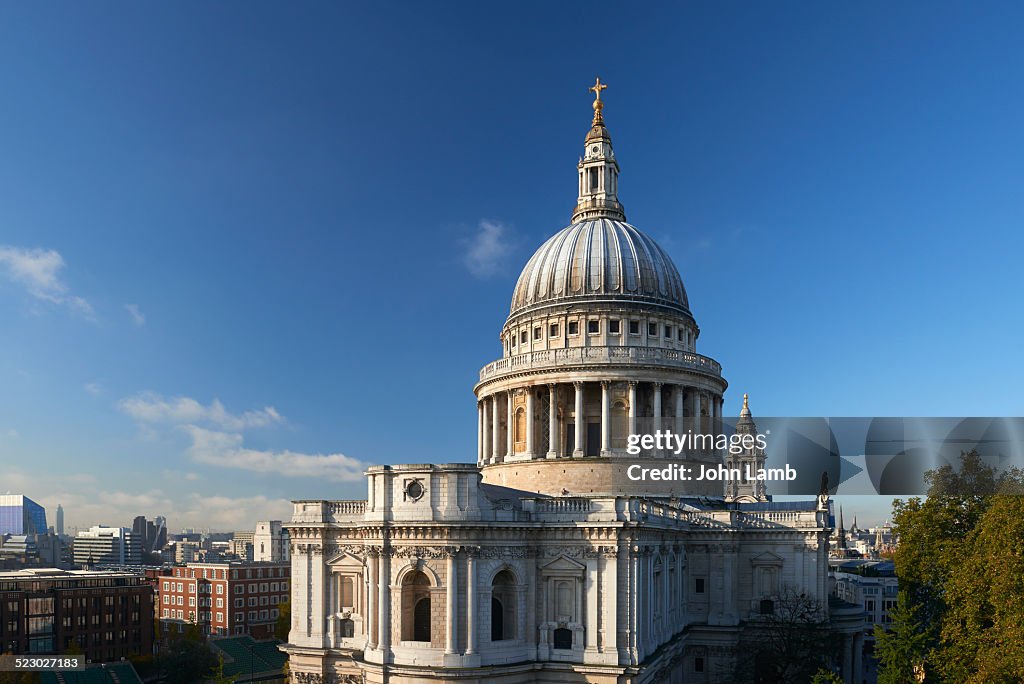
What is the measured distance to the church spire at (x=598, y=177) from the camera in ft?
253

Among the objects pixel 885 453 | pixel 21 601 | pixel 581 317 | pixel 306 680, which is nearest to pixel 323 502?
pixel 306 680

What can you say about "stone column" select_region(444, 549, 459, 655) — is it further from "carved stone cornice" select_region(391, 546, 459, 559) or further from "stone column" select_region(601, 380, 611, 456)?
"stone column" select_region(601, 380, 611, 456)

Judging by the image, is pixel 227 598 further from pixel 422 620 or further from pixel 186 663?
pixel 422 620

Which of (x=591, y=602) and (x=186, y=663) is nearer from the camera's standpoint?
(x=591, y=602)

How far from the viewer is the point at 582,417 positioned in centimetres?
6694

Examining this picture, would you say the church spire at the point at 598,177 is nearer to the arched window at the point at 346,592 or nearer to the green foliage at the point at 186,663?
the arched window at the point at 346,592

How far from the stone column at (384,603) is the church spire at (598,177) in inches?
1587

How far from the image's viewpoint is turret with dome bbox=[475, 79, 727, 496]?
66.6 meters

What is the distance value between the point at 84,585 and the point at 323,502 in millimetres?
57234

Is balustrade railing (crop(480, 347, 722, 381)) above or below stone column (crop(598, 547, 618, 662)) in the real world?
above

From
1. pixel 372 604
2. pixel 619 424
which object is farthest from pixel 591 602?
pixel 619 424

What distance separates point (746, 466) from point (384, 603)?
36.4 m

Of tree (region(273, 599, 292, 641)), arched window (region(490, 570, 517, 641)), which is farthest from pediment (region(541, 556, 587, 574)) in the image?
tree (region(273, 599, 292, 641))

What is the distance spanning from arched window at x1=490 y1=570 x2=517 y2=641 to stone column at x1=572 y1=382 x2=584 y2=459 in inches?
747
